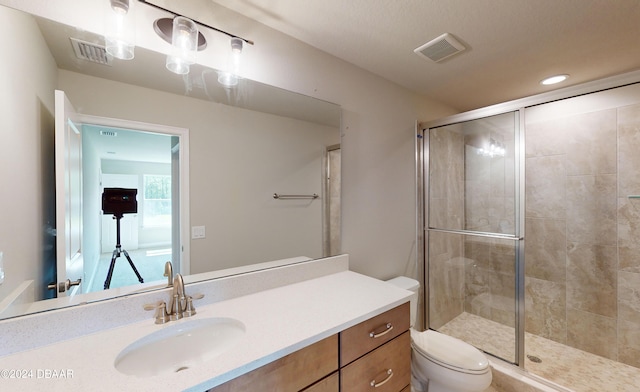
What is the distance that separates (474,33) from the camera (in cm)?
154

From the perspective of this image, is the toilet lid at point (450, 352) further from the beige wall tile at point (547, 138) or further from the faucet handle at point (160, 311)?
the beige wall tile at point (547, 138)

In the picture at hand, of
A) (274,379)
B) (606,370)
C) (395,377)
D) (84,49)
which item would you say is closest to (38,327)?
(274,379)

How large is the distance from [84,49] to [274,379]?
1424 millimetres

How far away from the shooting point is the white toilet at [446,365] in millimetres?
1447

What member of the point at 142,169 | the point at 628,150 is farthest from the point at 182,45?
the point at 628,150

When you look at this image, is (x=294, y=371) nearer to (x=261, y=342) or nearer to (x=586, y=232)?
(x=261, y=342)

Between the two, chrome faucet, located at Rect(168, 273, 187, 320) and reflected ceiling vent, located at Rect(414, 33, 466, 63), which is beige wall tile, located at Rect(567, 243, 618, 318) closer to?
reflected ceiling vent, located at Rect(414, 33, 466, 63)

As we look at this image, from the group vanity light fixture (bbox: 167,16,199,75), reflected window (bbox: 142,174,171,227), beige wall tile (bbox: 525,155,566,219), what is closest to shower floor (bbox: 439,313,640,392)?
beige wall tile (bbox: 525,155,566,219)

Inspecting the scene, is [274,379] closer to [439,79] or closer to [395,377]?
[395,377]

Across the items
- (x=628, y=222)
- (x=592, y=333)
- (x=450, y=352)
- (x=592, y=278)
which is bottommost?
(x=592, y=333)

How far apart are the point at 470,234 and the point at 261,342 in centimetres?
210

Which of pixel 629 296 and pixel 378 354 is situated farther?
pixel 629 296

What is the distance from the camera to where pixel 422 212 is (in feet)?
8.03

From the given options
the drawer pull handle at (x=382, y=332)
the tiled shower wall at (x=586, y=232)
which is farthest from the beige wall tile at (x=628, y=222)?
the drawer pull handle at (x=382, y=332)
